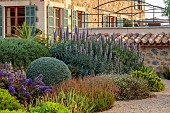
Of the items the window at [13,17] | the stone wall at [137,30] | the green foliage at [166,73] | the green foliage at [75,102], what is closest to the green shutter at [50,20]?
the window at [13,17]

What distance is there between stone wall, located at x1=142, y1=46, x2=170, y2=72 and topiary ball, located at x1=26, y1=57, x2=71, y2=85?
844cm

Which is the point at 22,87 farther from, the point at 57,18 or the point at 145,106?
the point at 57,18

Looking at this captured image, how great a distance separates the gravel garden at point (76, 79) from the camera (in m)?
9.40

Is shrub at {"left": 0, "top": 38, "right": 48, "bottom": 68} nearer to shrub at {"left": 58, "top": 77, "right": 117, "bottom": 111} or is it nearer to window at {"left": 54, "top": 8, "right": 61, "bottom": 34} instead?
shrub at {"left": 58, "top": 77, "right": 117, "bottom": 111}

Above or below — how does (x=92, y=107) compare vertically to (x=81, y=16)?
below

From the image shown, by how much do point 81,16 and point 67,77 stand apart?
15.3 meters

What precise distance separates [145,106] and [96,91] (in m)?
1.29

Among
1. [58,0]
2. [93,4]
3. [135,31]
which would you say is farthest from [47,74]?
[93,4]

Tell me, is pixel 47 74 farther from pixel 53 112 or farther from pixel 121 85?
pixel 53 112

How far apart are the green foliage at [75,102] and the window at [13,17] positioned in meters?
14.2

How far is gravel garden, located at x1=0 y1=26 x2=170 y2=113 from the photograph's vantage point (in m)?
9.40

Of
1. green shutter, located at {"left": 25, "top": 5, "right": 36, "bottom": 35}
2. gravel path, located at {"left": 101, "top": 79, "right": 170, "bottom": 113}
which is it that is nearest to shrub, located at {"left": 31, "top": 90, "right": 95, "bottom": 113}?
gravel path, located at {"left": 101, "top": 79, "right": 170, "bottom": 113}

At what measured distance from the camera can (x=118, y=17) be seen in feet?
107

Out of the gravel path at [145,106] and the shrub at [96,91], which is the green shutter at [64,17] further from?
the shrub at [96,91]
